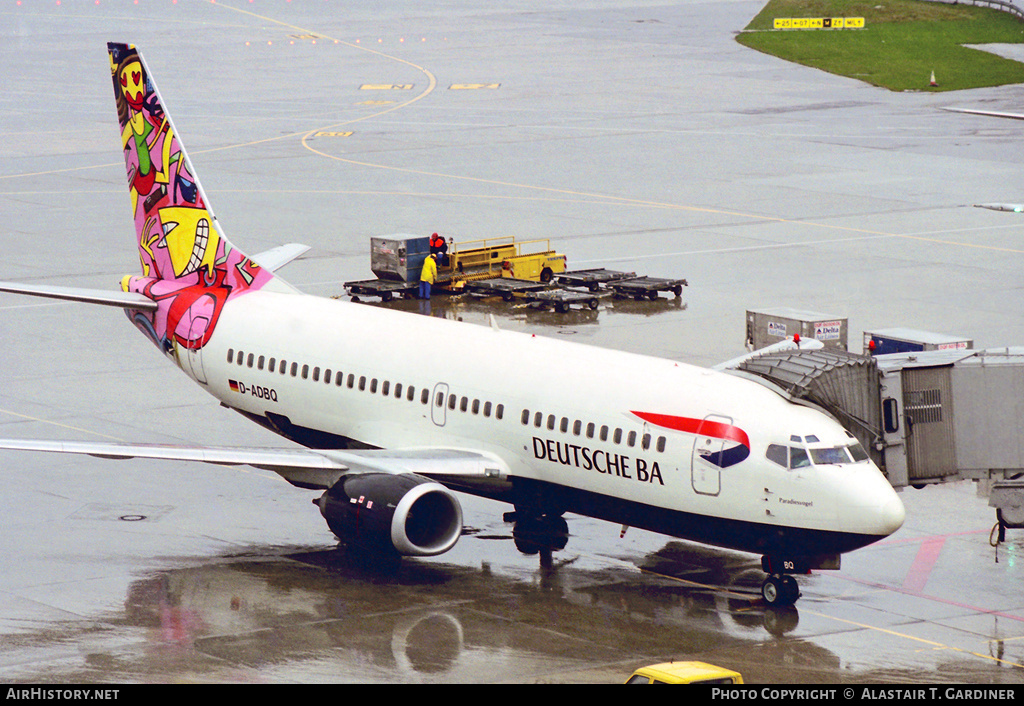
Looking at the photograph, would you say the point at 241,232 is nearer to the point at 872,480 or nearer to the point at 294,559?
the point at 294,559

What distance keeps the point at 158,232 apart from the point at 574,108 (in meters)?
71.4

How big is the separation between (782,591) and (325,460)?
900 centimetres

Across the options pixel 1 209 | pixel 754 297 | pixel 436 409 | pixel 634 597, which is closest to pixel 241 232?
pixel 1 209

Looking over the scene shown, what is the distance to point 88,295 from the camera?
3881 cm

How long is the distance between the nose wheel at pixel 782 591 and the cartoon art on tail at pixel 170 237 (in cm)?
1486

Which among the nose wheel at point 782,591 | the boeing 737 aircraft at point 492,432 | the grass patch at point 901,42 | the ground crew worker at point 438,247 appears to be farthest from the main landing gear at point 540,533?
the grass patch at point 901,42

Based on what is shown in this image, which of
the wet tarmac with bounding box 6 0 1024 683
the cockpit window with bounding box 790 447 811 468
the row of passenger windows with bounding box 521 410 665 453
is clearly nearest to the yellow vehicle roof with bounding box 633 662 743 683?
the wet tarmac with bounding box 6 0 1024 683

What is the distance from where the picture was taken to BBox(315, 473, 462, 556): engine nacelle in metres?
29.8

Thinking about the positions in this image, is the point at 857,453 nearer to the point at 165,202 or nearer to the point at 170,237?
the point at 170,237

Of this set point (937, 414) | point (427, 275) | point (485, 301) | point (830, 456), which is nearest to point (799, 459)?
point (830, 456)

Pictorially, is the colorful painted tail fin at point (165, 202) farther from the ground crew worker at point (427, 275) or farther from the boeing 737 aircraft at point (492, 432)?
the ground crew worker at point (427, 275)

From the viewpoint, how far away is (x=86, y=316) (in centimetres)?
5566

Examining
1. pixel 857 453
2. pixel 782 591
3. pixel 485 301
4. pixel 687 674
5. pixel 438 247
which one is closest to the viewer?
pixel 687 674

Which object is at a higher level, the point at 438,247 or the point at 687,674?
the point at 438,247
